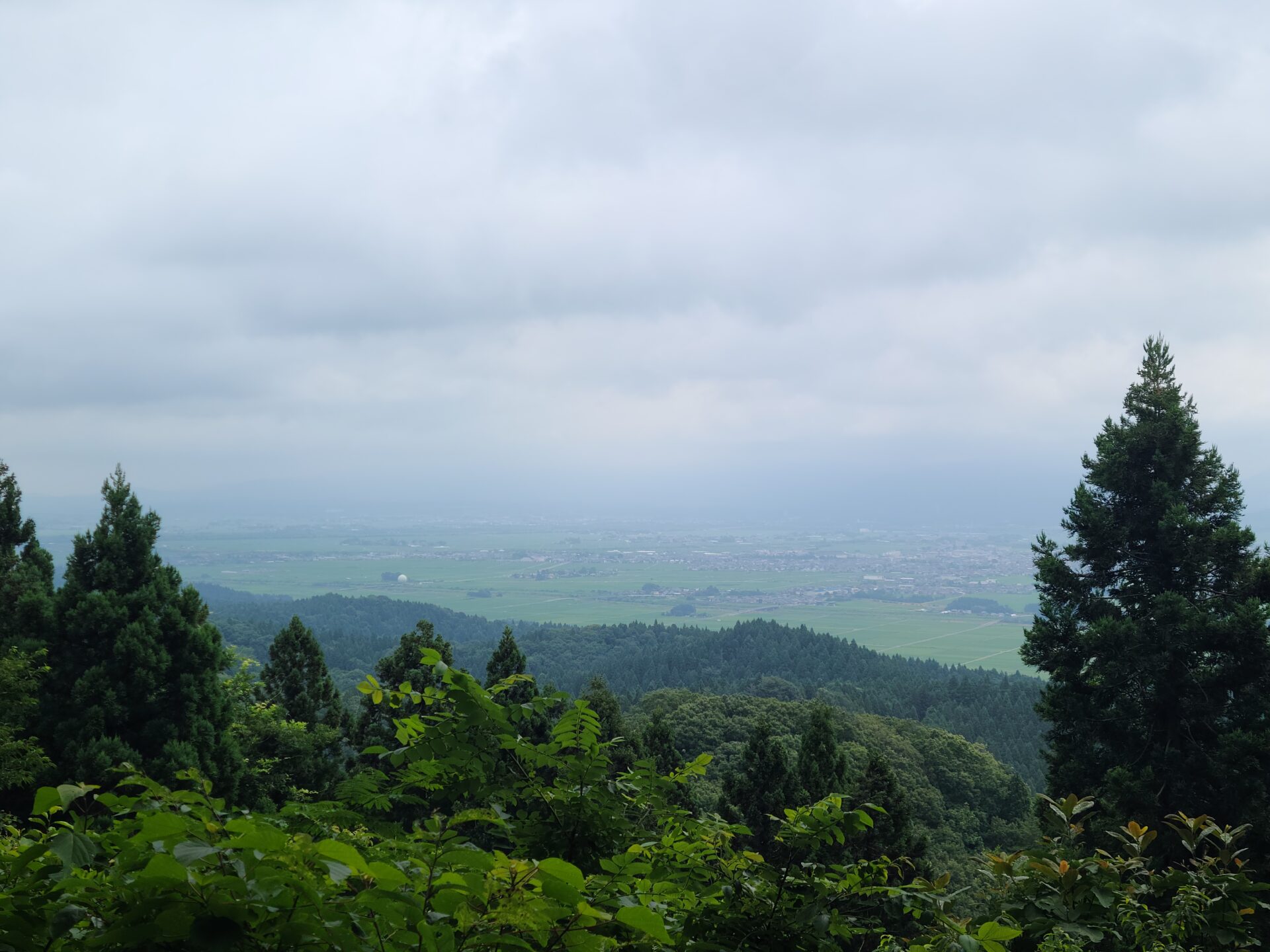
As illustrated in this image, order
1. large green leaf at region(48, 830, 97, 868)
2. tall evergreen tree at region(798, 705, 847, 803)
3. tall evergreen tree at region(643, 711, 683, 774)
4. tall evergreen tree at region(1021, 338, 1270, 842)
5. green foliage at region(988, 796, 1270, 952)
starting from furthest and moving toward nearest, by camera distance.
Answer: tall evergreen tree at region(643, 711, 683, 774) → tall evergreen tree at region(798, 705, 847, 803) → tall evergreen tree at region(1021, 338, 1270, 842) → green foliage at region(988, 796, 1270, 952) → large green leaf at region(48, 830, 97, 868)

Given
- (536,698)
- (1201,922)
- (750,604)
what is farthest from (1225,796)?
(750,604)

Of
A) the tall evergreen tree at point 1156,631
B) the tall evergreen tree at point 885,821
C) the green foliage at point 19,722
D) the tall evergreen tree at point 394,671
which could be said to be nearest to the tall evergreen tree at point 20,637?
the green foliage at point 19,722

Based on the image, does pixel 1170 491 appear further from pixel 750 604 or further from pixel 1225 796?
pixel 750 604

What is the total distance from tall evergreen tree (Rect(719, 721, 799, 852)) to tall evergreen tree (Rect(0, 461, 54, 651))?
45.0 ft

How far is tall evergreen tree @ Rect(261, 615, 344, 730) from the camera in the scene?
62.2 ft

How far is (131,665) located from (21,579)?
492cm

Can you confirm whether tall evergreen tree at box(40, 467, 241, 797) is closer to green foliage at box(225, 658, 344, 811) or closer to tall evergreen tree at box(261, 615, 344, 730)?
green foliage at box(225, 658, 344, 811)

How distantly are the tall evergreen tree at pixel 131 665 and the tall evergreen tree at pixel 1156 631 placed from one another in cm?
1557

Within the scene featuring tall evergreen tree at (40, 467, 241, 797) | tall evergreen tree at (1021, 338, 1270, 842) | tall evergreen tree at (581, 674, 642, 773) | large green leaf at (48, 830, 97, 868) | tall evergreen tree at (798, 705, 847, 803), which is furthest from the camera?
tall evergreen tree at (581, 674, 642, 773)

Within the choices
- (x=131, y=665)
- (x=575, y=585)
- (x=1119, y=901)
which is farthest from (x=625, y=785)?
(x=575, y=585)

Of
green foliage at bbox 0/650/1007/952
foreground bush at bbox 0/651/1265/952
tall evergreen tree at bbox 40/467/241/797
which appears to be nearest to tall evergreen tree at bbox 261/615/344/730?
tall evergreen tree at bbox 40/467/241/797

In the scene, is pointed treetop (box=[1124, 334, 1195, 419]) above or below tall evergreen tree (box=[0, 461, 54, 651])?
above

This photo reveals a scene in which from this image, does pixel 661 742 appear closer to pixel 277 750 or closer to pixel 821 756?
pixel 821 756

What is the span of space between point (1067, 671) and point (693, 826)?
13.5 m
